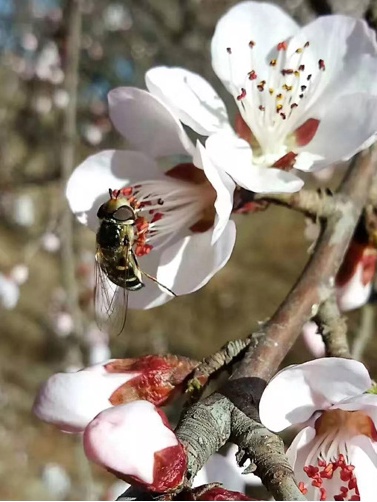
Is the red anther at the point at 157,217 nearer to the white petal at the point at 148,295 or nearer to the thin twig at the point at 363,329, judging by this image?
the white petal at the point at 148,295

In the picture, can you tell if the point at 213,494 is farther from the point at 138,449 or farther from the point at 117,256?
the point at 117,256

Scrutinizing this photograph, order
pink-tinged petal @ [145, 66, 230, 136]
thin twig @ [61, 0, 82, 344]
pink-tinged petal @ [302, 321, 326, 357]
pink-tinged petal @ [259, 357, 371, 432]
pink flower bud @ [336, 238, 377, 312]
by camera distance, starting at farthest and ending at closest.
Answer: thin twig @ [61, 0, 82, 344] → pink-tinged petal @ [302, 321, 326, 357] → pink flower bud @ [336, 238, 377, 312] → pink-tinged petal @ [145, 66, 230, 136] → pink-tinged petal @ [259, 357, 371, 432]

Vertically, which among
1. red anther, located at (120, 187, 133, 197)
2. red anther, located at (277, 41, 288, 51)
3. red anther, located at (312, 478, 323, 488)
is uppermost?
red anther, located at (277, 41, 288, 51)

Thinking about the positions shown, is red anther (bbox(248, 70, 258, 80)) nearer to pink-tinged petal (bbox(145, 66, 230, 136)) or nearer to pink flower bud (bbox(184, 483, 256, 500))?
pink-tinged petal (bbox(145, 66, 230, 136))

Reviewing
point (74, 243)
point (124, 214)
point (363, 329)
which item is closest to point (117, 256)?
point (124, 214)

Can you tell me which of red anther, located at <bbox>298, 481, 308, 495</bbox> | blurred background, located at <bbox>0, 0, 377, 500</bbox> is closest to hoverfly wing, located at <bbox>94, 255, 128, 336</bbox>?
red anther, located at <bbox>298, 481, 308, 495</bbox>

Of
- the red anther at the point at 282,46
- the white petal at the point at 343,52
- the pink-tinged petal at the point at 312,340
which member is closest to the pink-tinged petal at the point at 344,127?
the white petal at the point at 343,52
